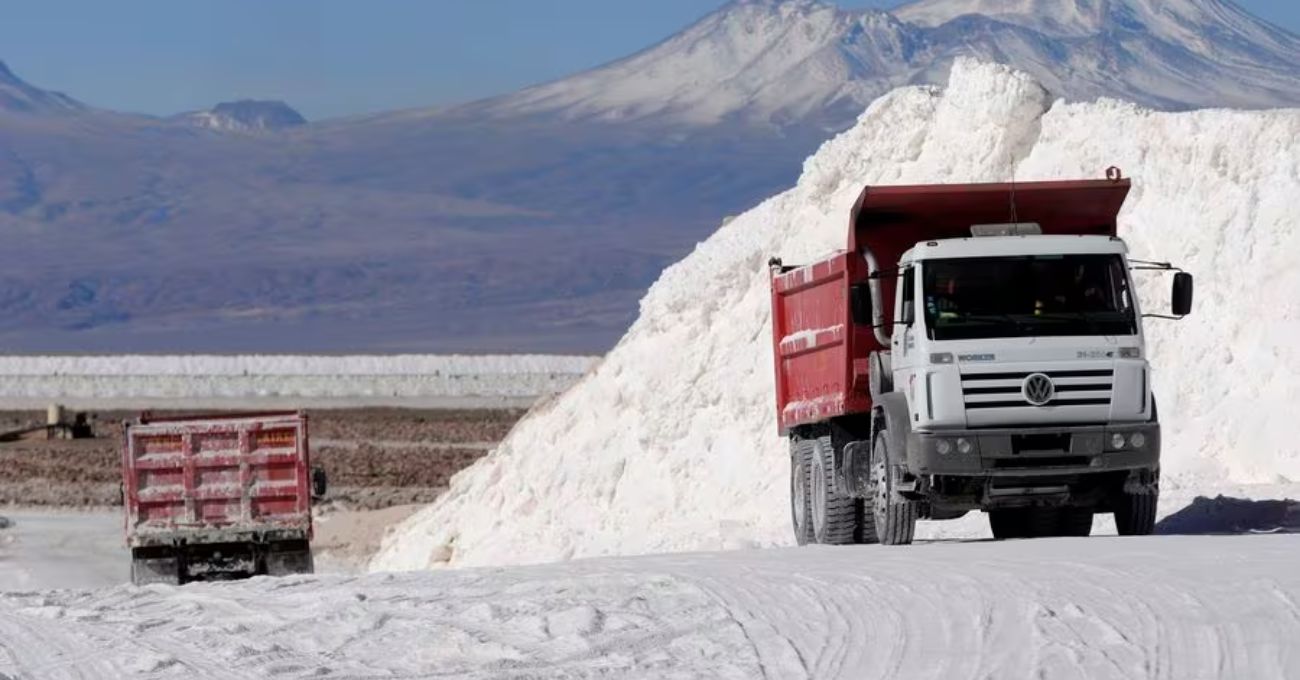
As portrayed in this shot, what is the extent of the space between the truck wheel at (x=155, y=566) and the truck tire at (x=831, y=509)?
651 centimetres

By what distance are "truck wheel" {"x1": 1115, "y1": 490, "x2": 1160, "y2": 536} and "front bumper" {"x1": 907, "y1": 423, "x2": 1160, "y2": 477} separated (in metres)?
0.89

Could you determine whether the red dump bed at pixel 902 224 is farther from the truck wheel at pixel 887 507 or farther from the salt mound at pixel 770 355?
the salt mound at pixel 770 355

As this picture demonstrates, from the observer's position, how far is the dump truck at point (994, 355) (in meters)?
19.3

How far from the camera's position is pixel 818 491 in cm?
2270

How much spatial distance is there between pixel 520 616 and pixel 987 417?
15.0 ft

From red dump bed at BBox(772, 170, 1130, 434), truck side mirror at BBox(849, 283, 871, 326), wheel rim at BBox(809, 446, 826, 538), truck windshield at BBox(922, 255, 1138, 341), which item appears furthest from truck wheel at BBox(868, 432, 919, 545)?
wheel rim at BBox(809, 446, 826, 538)

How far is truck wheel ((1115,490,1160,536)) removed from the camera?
66.8 ft

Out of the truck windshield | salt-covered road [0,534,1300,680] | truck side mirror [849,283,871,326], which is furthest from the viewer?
truck side mirror [849,283,871,326]

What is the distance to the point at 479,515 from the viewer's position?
105 ft

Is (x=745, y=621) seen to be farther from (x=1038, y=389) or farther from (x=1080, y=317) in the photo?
(x=1080, y=317)

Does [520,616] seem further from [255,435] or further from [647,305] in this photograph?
[647,305]

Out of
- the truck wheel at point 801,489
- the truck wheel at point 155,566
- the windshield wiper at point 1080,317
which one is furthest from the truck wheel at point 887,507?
the truck wheel at point 155,566

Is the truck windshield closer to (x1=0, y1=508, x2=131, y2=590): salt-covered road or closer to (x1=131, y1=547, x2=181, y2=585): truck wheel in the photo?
(x1=131, y1=547, x2=181, y2=585): truck wheel

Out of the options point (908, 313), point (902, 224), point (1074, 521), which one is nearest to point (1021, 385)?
point (908, 313)
